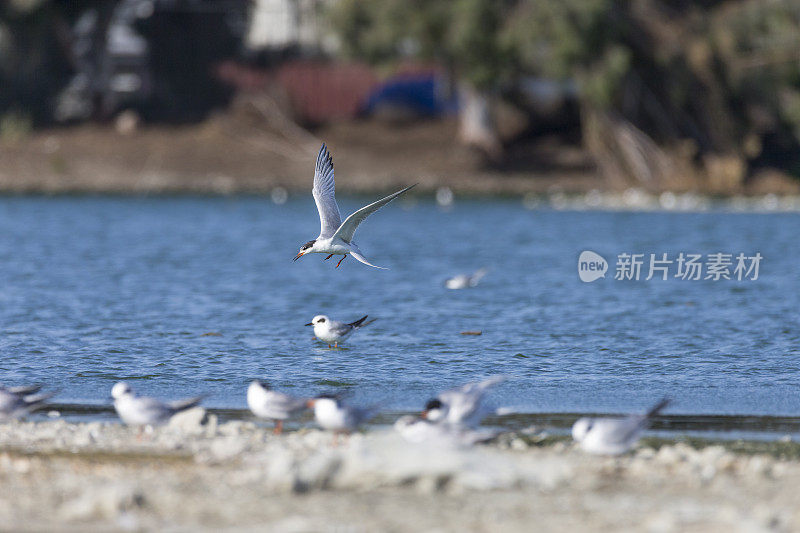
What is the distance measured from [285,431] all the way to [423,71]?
4871 cm

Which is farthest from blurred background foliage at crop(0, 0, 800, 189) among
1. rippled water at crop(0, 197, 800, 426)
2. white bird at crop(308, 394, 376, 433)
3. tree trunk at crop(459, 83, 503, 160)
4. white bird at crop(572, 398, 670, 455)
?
white bird at crop(572, 398, 670, 455)

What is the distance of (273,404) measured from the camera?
11.7 meters

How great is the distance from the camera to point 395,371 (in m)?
15.6

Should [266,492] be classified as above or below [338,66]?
below

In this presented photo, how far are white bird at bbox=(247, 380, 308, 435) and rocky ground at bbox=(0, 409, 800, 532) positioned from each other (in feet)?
1.79

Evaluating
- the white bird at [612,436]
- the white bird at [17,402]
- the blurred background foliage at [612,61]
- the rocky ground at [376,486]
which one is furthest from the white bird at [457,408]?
the blurred background foliage at [612,61]

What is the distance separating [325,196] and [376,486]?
250 inches

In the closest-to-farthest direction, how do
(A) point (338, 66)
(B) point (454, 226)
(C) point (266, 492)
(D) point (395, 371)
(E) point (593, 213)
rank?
(C) point (266, 492) < (D) point (395, 371) < (B) point (454, 226) < (E) point (593, 213) < (A) point (338, 66)

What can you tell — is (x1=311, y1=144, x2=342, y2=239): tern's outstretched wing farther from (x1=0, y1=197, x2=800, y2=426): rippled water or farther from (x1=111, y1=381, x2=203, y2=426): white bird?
(x1=111, y1=381, x2=203, y2=426): white bird

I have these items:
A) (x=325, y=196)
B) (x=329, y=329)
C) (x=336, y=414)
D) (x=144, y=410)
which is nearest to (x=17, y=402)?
(x=144, y=410)

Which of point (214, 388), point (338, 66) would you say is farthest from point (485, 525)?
point (338, 66)

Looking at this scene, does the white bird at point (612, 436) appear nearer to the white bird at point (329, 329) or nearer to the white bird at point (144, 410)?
the white bird at point (144, 410)

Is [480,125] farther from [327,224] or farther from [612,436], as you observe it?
[612,436]

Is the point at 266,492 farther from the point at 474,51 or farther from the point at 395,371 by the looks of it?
the point at 474,51
